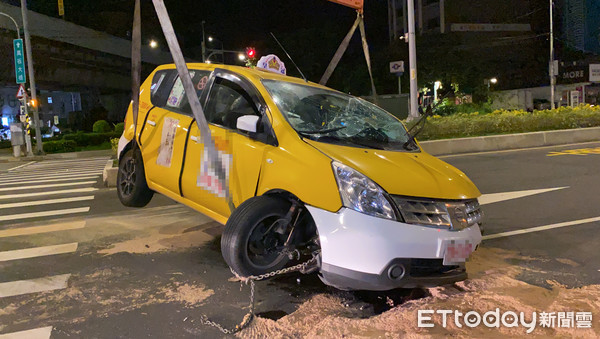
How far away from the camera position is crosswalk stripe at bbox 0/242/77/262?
543 cm

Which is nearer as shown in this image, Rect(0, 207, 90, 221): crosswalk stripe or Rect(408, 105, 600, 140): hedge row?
Rect(0, 207, 90, 221): crosswalk stripe

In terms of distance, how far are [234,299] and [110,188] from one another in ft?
24.1

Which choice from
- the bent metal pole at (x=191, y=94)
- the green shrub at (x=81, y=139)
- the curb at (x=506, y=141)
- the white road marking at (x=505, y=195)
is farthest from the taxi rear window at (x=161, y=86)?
the green shrub at (x=81, y=139)

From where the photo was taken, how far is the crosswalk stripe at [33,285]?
170 inches

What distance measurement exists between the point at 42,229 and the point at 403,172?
5332 millimetres

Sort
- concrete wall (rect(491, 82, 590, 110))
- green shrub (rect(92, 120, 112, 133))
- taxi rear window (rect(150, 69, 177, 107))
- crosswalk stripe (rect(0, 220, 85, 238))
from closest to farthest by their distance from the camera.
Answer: taxi rear window (rect(150, 69, 177, 107)), crosswalk stripe (rect(0, 220, 85, 238)), concrete wall (rect(491, 82, 590, 110)), green shrub (rect(92, 120, 112, 133))

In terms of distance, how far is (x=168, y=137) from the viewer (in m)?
5.24

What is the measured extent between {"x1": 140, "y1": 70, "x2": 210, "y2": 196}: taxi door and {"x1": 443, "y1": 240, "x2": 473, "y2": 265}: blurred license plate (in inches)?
108

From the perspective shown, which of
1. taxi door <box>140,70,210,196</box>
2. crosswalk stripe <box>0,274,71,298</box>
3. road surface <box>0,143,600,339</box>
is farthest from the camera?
taxi door <box>140,70,210,196</box>

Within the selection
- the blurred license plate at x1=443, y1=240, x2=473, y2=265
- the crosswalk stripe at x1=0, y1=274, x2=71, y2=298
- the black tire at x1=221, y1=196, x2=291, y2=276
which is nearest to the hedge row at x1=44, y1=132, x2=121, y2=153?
the crosswalk stripe at x1=0, y1=274, x2=71, y2=298

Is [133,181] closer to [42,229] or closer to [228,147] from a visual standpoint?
[42,229]

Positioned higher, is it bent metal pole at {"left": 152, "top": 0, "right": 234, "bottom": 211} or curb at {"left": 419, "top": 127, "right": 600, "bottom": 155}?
bent metal pole at {"left": 152, "top": 0, "right": 234, "bottom": 211}

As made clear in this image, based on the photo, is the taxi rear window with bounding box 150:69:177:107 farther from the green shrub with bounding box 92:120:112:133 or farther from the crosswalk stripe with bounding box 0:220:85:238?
the green shrub with bounding box 92:120:112:133

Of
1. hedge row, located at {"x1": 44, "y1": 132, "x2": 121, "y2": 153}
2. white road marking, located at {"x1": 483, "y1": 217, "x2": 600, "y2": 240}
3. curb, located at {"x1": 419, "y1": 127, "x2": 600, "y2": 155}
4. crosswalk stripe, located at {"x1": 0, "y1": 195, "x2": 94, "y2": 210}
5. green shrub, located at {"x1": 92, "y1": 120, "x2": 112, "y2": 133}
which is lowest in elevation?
white road marking, located at {"x1": 483, "y1": 217, "x2": 600, "y2": 240}
